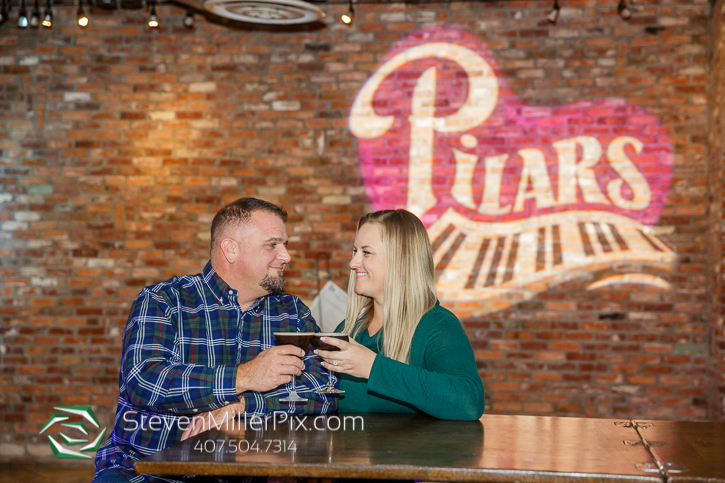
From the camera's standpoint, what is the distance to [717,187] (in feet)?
11.9

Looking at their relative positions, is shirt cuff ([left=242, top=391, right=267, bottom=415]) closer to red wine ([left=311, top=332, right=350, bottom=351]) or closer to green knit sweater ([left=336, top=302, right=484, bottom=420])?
green knit sweater ([left=336, top=302, right=484, bottom=420])

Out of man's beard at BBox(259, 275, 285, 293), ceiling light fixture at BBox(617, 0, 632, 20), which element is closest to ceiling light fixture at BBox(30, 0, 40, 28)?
man's beard at BBox(259, 275, 285, 293)

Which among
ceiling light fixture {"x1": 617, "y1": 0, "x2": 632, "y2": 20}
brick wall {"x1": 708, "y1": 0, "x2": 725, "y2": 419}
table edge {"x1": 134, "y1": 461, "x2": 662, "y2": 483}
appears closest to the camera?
table edge {"x1": 134, "y1": 461, "x2": 662, "y2": 483}

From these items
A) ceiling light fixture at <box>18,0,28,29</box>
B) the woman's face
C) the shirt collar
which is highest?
ceiling light fixture at <box>18,0,28,29</box>

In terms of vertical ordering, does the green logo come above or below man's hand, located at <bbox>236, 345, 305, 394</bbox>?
below

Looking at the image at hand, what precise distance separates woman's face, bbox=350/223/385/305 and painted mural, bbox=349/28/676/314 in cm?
171

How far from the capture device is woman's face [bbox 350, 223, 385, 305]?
2.31 m

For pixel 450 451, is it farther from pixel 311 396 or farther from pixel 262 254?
pixel 262 254

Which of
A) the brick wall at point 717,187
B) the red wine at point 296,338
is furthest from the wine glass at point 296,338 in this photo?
the brick wall at point 717,187

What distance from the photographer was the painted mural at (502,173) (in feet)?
12.8

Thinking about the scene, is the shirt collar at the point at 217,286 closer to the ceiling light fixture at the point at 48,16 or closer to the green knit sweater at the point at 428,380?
the green knit sweater at the point at 428,380

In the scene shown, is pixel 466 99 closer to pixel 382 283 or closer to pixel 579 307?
pixel 579 307

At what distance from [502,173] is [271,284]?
2059 mm

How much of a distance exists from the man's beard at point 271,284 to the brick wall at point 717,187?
2569 millimetres
